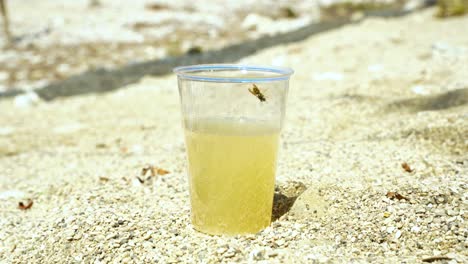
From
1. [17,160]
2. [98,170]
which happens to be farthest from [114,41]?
[98,170]

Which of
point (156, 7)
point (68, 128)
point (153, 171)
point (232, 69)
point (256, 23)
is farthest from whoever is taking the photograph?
point (156, 7)

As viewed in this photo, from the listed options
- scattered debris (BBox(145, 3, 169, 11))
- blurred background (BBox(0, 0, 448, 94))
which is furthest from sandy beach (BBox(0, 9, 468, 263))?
scattered debris (BBox(145, 3, 169, 11))

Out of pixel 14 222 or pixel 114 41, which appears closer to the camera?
pixel 14 222

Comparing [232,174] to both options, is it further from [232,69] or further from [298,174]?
[298,174]

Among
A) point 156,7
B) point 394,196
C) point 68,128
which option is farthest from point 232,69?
point 156,7

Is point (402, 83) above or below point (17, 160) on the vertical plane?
above

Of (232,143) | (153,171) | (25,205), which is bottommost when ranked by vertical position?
(25,205)

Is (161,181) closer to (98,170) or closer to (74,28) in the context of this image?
(98,170)
